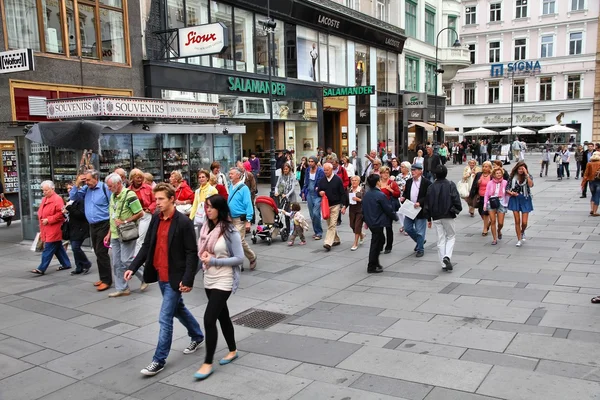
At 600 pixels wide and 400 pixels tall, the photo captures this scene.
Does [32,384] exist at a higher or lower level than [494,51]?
lower

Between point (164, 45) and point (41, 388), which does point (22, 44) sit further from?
point (41, 388)

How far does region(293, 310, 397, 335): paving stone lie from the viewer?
6.39m

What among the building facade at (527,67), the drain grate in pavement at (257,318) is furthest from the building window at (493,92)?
the drain grate in pavement at (257,318)

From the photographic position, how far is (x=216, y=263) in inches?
203

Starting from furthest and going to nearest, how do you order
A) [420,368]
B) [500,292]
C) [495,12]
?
[495,12] → [500,292] → [420,368]

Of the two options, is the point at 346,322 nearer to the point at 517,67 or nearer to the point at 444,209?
the point at 444,209

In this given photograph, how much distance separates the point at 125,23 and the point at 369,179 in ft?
39.0

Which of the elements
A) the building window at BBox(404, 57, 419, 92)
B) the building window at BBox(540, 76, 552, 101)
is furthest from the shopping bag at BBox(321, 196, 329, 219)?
the building window at BBox(540, 76, 552, 101)

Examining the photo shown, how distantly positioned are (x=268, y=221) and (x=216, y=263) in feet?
21.8

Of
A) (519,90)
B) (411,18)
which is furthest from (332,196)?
(519,90)

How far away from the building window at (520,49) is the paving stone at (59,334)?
5842 cm

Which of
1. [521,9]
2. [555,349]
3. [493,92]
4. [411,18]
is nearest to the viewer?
[555,349]

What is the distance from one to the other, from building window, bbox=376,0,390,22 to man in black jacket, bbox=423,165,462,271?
2713 cm

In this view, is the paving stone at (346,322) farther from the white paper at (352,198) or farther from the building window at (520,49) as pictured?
the building window at (520,49)
